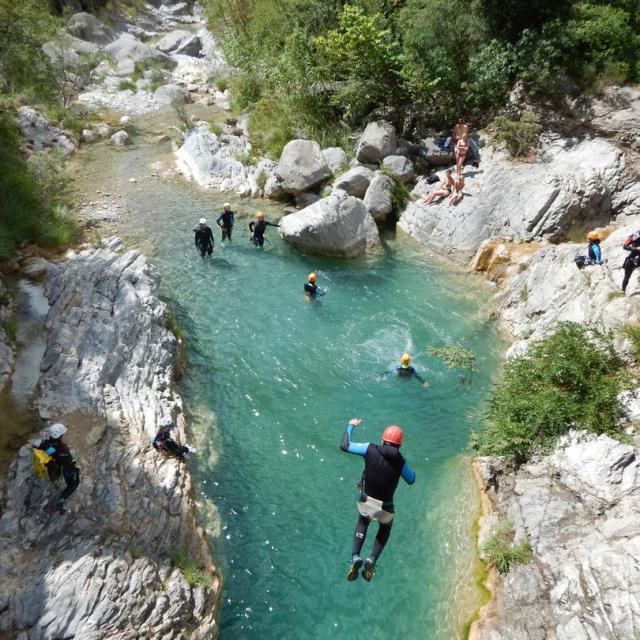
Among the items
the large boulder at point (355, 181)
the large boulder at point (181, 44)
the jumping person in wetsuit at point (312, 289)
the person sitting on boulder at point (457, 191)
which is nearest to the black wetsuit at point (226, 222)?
the jumping person in wetsuit at point (312, 289)

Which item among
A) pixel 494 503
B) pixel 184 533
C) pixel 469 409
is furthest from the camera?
pixel 469 409

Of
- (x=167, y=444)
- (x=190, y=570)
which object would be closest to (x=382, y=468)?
(x=190, y=570)

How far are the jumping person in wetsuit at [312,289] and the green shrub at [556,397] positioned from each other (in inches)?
269

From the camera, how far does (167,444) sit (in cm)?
969

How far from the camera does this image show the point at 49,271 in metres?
13.2

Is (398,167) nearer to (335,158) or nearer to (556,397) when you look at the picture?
(335,158)

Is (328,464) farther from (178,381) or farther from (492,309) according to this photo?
(492,309)

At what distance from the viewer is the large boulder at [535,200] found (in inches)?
694

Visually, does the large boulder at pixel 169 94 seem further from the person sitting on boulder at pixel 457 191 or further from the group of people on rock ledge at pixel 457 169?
the person sitting on boulder at pixel 457 191

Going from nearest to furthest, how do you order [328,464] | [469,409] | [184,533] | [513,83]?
1. [184,533]
2. [328,464]
3. [469,409]
4. [513,83]

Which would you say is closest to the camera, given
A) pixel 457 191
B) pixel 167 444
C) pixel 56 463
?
pixel 56 463

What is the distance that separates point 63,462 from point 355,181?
1595cm

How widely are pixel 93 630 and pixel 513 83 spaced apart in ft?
79.5

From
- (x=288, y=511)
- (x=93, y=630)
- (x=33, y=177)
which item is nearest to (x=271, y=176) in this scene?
(x=33, y=177)
